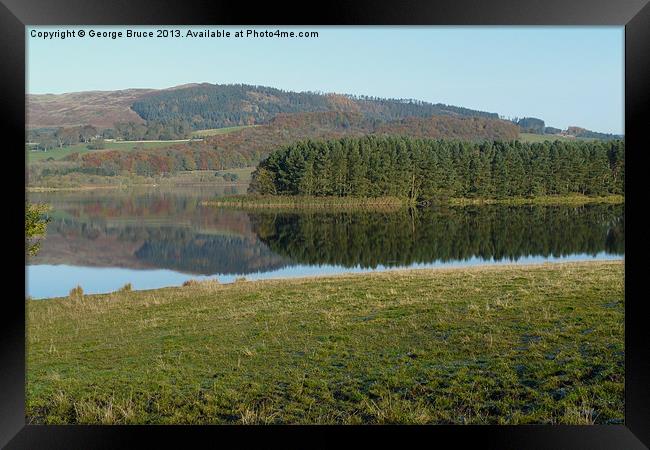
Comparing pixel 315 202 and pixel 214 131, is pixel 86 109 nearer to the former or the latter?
pixel 214 131

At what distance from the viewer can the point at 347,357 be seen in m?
7.24

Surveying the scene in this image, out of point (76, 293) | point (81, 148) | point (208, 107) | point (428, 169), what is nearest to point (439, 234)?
point (428, 169)

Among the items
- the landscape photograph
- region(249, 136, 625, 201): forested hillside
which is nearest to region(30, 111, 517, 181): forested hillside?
the landscape photograph

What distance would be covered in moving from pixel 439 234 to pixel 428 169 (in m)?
12.2

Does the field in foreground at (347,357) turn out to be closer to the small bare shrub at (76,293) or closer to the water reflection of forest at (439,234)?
the small bare shrub at (76,293)

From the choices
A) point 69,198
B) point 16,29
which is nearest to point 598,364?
point 16,29

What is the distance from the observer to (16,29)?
156 inches

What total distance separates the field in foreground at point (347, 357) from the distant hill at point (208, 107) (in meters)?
83.9

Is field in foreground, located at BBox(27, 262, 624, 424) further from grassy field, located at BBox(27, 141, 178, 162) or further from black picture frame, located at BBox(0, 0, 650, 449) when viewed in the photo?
grassy field, located at BBox(27, 141, 178, 162)

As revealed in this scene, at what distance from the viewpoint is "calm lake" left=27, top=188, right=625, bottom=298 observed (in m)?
40.9

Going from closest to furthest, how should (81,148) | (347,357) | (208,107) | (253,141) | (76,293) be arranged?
(347,357) < (76,293) < (81,148) < (253,141) < (208,107)

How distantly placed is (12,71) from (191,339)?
5.56 metres

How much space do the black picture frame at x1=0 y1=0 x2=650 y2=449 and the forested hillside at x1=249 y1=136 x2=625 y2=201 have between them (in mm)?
54057

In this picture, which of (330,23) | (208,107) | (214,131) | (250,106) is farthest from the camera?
(250,106)
